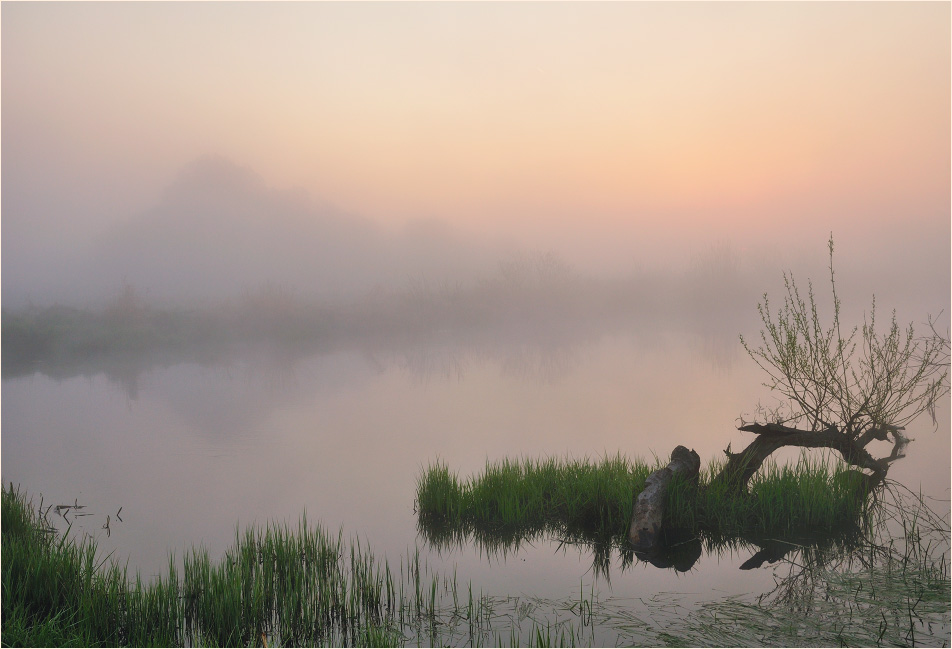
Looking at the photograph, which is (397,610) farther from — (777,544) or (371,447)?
(371,447)

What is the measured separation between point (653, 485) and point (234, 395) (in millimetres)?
31023

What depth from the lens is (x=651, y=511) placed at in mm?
8945

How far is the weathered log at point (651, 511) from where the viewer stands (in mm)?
8781

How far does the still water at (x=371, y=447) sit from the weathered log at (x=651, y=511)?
607mm

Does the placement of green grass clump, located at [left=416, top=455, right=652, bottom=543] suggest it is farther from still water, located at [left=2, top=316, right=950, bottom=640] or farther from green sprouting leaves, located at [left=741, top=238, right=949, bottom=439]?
green sprouting leaves, located at [left=741, top=238, right=949, bottom=439]

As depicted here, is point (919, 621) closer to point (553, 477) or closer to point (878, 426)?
point (878, 426)

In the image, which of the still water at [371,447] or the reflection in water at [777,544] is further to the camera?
the still water at [371,447]

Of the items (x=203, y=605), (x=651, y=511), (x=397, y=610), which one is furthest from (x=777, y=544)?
(x=203, y=605)

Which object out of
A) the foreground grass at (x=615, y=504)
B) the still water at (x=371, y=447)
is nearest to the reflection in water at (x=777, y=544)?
the foreground grass at (x=615, y=504)

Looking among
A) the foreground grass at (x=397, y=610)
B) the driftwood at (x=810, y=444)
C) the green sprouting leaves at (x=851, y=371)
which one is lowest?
the foreground grass at (x=397, y=610)

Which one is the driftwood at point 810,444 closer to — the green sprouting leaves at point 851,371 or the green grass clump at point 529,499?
the green sprouting leaves at point 851,371

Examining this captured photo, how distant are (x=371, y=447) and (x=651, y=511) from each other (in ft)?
36.8

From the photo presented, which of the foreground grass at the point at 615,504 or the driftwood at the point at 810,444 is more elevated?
the driftwood at the point at 810,444

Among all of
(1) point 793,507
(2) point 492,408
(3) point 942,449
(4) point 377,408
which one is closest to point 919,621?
(1) point 793,507
